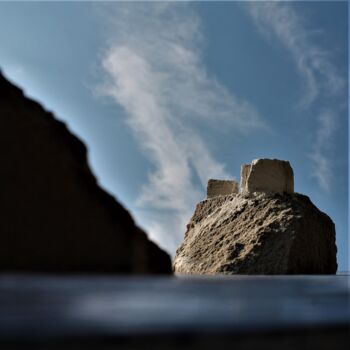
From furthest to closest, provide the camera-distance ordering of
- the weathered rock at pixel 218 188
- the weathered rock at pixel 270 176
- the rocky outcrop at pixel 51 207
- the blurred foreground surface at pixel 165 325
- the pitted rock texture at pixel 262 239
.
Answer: the weathered rock at pixel 218 188 → the weathered rock at pixel 270 176 → the pitted rock texture at pixel 262 239 → the rocky outcrop at pixel 51 207 → the blurred foreground surface at pixel 165 325

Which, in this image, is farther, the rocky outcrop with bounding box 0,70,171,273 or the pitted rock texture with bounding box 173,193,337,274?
the pitted rock texture with bounding box 173,193,337,274

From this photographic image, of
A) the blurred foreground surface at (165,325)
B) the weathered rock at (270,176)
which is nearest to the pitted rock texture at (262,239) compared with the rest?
the weathered rock at (270,176)

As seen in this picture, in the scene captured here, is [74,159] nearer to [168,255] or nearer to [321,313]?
[168,255]

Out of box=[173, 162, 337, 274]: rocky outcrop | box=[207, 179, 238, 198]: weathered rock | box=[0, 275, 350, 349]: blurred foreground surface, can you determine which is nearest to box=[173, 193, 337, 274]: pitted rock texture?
box=[173, 162, 337, 274]: rocky outcrop

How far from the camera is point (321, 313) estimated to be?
4.10m

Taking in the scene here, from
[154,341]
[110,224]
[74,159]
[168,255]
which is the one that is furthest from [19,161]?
[154,341]

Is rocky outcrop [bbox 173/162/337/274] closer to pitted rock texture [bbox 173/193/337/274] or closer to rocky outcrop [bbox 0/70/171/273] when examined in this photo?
pitted rock texture [bbox 173/193/337/274]

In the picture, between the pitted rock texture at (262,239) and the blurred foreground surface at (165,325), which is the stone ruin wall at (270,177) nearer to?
the pitted rock texture at (262,239)

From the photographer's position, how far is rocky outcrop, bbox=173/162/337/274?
27.8 m

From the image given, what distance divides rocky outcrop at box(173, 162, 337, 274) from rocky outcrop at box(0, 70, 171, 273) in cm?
1693

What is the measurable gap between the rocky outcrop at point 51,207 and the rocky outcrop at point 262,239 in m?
16.9

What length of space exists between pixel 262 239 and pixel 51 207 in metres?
19.7

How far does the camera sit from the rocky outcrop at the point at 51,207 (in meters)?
9.88

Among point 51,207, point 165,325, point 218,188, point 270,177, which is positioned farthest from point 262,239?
point 165,325
